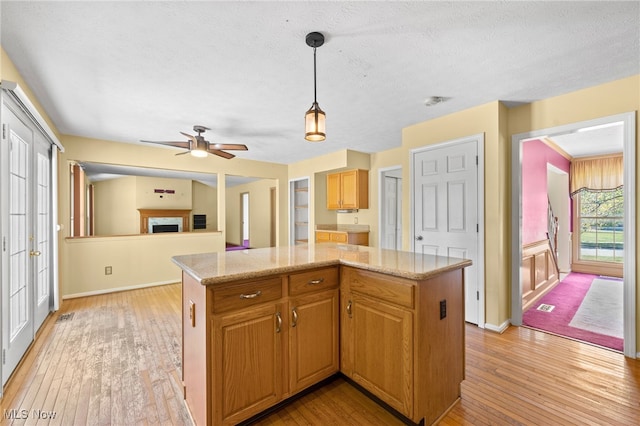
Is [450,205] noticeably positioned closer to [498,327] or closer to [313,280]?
[498,327]

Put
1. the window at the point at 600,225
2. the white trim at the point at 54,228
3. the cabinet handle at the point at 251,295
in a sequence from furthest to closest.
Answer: the window at the point at 600,225
the white trim at the point at 54,228
the cabinet handle at the point at 251,295

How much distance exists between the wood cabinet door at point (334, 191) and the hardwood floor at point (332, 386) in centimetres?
341

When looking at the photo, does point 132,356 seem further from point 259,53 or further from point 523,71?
point 523,71

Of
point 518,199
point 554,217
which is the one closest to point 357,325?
point 518,199

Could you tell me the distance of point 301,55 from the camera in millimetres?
2076

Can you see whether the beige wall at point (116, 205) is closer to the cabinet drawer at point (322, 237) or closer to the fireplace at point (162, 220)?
the fireplace at point (162, 220)

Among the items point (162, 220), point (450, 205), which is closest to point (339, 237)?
point (450, 205)

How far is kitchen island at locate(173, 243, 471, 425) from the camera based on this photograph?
151 cm

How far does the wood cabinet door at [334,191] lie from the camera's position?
5676 mm

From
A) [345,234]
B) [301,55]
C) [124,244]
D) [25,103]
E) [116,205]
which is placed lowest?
[124,244]

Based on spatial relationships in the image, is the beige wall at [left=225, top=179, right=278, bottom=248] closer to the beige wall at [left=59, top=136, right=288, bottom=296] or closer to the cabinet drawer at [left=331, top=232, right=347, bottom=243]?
the beige wall at [left=59, top=136, right=288, bottom=296]

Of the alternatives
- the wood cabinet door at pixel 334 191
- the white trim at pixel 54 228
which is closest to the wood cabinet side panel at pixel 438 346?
the wood cabinet door at pixel 334 191

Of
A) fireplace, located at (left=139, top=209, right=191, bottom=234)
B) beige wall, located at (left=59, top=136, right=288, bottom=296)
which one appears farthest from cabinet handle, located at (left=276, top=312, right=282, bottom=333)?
fireplace, located at (left=139, top=209, right=191, bottom=234)

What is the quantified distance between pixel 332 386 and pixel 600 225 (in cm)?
621
